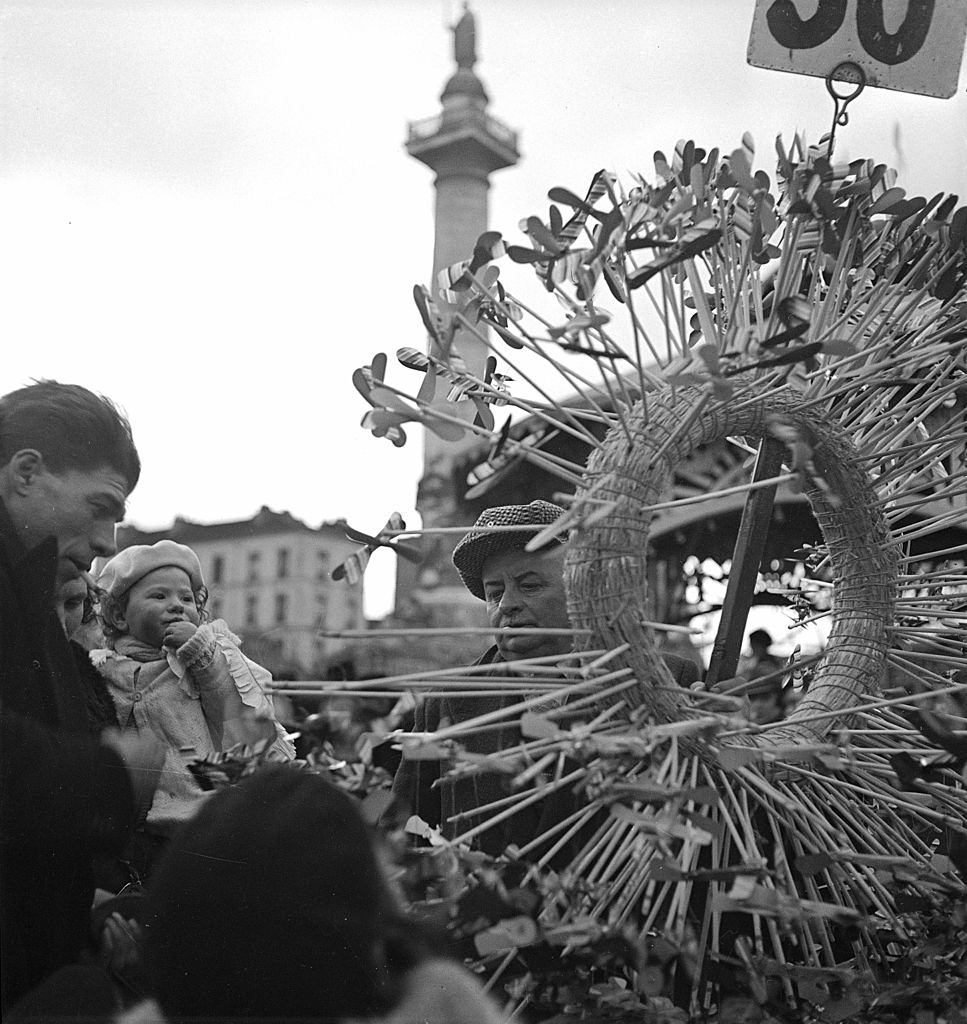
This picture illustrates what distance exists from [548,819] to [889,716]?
426 mm

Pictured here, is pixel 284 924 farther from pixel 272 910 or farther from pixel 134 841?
pixel 134 841

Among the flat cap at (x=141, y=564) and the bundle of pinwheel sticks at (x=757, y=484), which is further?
the flat cap at (x=141, y=564)

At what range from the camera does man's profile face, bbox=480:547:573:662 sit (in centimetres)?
170

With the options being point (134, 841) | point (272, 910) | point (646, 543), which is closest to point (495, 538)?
point (646, 543)

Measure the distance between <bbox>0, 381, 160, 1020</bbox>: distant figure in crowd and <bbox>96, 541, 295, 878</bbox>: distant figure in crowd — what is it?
178mm

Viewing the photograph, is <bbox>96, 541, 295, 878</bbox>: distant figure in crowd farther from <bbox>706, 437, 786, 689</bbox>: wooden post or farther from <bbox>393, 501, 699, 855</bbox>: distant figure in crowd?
<bbox>706, 437, 786, 689</bbox>: wooden post

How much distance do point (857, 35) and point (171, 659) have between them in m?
1.29

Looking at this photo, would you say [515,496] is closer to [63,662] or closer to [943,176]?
[943,176]

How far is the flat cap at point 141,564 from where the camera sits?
1723mm

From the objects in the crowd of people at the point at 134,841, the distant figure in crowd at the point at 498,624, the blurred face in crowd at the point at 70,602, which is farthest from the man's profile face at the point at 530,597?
the blurred face in crowd at the point at 70,602

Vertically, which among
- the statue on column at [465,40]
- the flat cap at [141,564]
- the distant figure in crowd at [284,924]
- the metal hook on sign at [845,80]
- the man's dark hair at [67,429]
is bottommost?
the distant figure in crowd at [284,924]

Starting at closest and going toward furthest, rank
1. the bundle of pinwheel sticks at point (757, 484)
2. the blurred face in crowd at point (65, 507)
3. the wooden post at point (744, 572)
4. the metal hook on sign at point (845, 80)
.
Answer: the bundle of pinwheel sticks at point (757, 484) < the blurred face in crowd at point (65, 507) < the wooden post at point (744, 572) < the metal hook on sign at point (845, 80)

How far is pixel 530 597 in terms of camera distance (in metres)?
1.71

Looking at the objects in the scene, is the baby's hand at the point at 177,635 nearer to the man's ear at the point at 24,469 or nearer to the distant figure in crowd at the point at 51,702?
the distant figure in crowd at the point at 51,702
